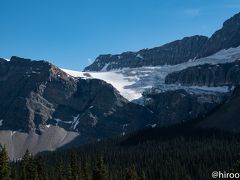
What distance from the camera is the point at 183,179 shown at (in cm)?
16162

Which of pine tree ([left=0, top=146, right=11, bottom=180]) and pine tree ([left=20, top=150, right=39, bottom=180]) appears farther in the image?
pine tree ([left=20, top=150, right=39, bottom=180])

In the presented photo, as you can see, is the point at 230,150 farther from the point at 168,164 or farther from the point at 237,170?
the point at 237,170

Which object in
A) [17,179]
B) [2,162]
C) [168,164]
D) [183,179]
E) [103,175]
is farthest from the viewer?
[168,164]

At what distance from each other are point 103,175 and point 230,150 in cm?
11802

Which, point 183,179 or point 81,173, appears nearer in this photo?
point 81,173

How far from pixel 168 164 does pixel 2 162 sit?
114523 millimetres

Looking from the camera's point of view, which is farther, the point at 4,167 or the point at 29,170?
the point at 29,170

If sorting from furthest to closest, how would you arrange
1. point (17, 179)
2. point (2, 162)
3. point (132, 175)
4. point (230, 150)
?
point (230, 150), point (17, 179), point (132, 175), point (2, 162)

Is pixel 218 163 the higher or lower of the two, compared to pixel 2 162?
lower

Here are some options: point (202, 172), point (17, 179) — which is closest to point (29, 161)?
point (17, 179)

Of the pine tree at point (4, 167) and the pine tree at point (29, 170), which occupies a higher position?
the pine tree at point (4, 167)

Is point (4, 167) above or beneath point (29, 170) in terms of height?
above

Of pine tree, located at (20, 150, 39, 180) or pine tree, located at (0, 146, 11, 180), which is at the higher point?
pine tree, located at (0, 146, 11, 180)

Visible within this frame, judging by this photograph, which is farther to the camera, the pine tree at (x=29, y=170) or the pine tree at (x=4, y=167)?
the pine tree at (x=29, y=170)
